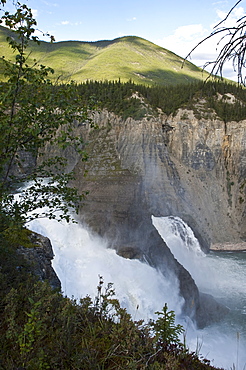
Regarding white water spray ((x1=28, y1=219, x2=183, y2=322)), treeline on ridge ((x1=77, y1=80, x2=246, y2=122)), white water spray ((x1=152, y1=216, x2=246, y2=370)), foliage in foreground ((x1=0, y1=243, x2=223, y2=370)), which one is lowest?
white water spray ((x1=152, y1=216, x2=246, y2=370))

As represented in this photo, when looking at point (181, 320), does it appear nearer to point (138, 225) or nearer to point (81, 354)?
point (138, 225)

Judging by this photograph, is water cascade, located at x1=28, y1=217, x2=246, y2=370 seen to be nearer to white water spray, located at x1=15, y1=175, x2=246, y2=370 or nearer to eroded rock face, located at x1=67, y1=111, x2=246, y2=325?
white water spray, located at x1=15, y1=175, x2=246, y2=370

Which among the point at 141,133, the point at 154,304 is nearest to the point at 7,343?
the point at 154,304

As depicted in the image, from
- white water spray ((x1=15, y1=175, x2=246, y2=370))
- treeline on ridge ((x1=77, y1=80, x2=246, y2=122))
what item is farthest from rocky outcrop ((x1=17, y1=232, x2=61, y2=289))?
treeline on ridge ((x1=77, y1=80, x2=246, y2=122))

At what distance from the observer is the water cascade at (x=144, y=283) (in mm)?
12242

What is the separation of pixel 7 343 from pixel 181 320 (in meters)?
12.9

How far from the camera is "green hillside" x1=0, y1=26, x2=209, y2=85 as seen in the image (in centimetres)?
8338

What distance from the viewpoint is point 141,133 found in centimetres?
2911

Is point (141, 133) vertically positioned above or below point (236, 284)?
above

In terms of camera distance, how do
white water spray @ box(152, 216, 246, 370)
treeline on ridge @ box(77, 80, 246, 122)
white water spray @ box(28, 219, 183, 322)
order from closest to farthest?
white water spray @ box(152, 216, 246, 370)
white water spray @ box(28, 219, 183, 322)
treeline on ridge @ box(77, 80, 246, 122)

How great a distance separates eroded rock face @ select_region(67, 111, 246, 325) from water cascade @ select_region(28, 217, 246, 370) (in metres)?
1.67

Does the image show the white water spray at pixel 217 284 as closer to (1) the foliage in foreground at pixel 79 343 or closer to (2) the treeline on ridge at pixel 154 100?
(1) the foliage in foreground at pixel 79 343

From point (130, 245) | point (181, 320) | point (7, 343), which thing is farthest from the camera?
point (130, 245)

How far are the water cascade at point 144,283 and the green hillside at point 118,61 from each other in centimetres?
6343
